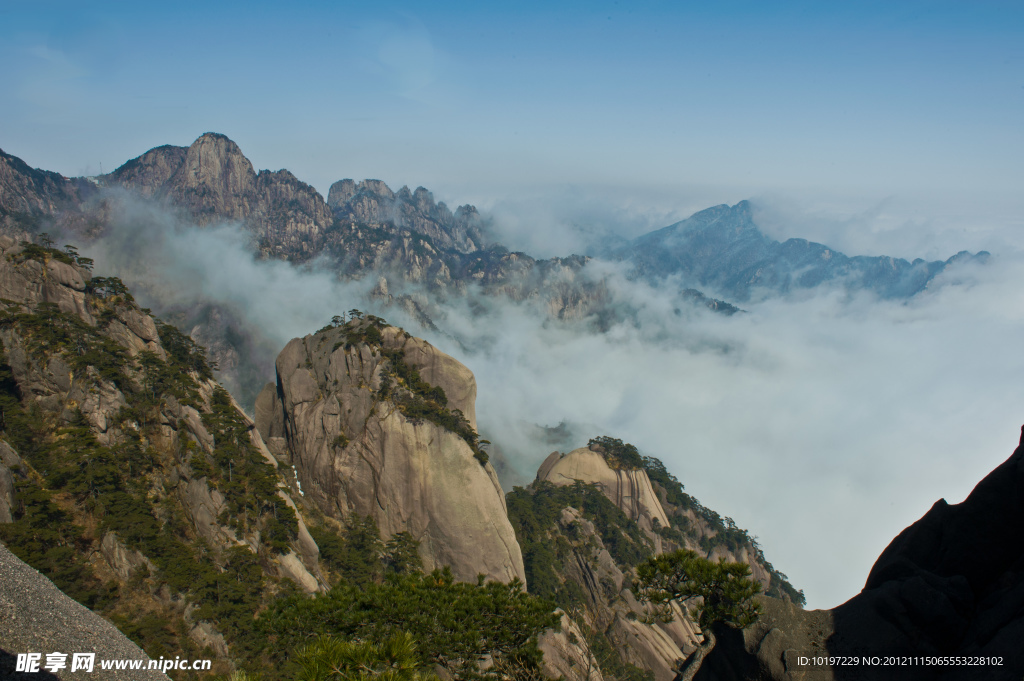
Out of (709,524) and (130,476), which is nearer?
(130,476)

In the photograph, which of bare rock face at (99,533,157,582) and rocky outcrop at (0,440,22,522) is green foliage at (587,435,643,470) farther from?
rocky outcrop at (0,440,22,522)

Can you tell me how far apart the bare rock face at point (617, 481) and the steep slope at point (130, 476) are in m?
44.2

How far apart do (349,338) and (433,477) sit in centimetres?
1736

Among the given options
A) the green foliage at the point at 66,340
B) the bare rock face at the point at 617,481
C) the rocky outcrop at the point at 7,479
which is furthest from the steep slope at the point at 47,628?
the bare rock face at the point at 617,481

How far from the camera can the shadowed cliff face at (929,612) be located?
1344 cm

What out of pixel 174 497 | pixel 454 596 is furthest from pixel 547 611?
pixel 174 497

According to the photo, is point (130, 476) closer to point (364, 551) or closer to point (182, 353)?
point (182, 353)

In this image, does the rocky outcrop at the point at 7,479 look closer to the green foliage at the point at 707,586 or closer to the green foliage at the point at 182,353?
the green foliage at the point at 182,353

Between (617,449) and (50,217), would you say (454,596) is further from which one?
(50,217)

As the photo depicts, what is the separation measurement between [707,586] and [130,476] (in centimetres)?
3831

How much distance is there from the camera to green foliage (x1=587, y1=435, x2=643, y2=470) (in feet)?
271

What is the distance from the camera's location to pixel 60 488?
33.4 meters

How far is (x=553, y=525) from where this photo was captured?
66625 millimetres

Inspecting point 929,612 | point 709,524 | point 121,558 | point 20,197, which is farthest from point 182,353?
point 20,197
